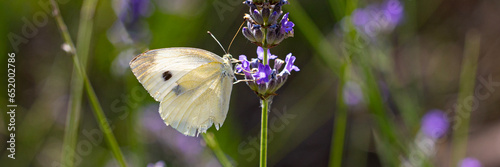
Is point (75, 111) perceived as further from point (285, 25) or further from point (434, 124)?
point (434, 124)

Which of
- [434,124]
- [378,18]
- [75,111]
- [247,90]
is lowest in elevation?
[75,111]

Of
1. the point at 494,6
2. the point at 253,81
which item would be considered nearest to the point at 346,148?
the point at 494,6

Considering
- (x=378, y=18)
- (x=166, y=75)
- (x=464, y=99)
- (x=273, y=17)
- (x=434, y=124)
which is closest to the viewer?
(x=273, y=17)

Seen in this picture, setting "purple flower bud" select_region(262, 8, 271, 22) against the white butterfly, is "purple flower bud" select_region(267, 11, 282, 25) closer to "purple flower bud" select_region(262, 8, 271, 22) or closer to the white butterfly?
"purple flower bud" select_region(262, 8, 271, 22)

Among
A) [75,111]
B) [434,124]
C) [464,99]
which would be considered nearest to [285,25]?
[75,111]

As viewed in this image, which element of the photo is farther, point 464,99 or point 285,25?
point 464,99

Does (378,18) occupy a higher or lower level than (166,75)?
higher
